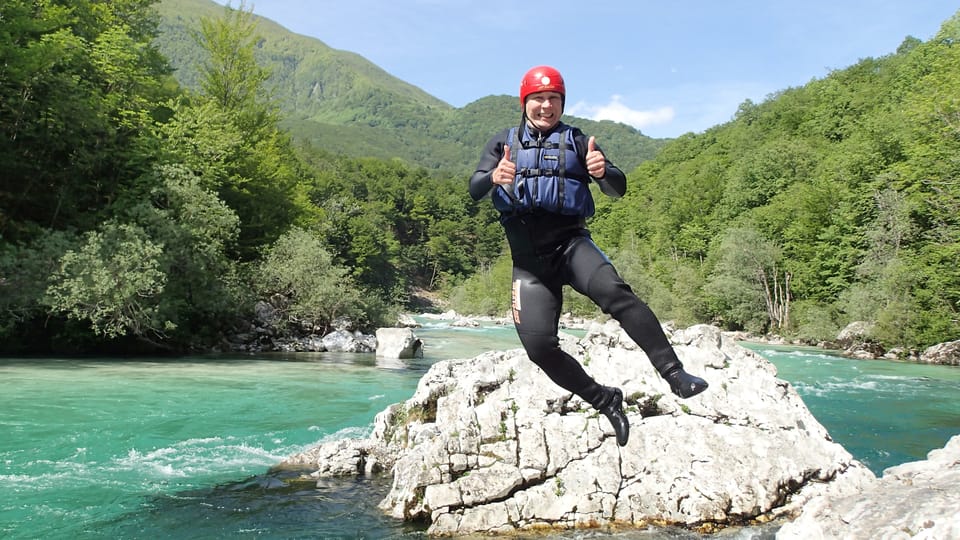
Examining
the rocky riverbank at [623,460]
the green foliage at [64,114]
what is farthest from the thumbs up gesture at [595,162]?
the green foliage at [64,114]

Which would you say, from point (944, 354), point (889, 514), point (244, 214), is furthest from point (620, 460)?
point (244, 214)

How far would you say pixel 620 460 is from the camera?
7562mm

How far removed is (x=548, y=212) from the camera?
12.3ft

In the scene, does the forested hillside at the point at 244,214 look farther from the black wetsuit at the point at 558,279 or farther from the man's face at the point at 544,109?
the man's face at the point at 544,109

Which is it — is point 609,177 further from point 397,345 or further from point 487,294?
point 487,294

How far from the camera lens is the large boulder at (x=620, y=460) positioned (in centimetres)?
727

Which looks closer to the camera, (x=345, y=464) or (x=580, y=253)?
(x=580, y=253)

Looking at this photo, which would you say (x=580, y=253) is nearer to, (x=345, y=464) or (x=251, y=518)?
(x=251, y=518)

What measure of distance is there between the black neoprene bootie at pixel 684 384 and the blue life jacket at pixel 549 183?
1034 millimetres

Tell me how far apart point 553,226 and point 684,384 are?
115 centimetres

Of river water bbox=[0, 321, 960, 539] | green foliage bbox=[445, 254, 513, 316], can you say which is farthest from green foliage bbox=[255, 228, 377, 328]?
green foliage bbox=[445, 254, 513, 316]

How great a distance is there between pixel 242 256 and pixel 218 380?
60.9 feet

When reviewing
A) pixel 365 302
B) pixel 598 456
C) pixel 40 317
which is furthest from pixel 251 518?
pixel 365 302

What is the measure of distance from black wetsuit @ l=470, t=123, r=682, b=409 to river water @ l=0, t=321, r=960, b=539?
13.4ft
